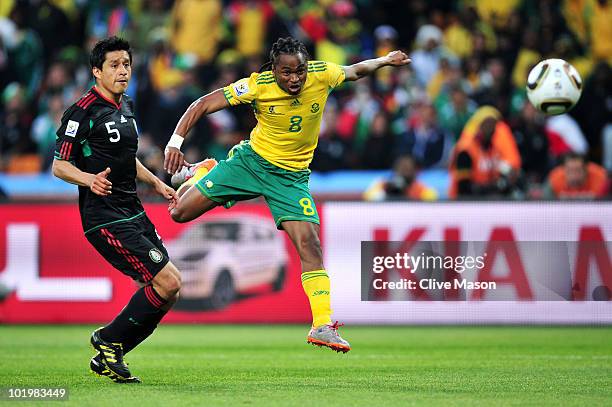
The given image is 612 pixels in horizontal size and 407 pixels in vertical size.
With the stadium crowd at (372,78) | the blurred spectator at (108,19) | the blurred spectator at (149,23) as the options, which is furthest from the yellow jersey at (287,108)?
the blurred spectator at (108,19)

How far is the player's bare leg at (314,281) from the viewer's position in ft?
27.2

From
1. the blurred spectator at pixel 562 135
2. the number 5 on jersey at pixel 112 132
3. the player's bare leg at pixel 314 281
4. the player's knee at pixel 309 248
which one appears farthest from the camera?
the blurred spectator at pixel 562 135

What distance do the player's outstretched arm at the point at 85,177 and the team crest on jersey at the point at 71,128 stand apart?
189 mm

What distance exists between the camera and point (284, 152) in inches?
356

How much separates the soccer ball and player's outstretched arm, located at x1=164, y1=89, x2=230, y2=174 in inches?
132

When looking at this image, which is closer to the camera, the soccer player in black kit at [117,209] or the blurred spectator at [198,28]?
the soccer player in black kit at [117,209]

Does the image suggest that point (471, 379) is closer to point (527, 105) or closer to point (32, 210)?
point (32, 210)

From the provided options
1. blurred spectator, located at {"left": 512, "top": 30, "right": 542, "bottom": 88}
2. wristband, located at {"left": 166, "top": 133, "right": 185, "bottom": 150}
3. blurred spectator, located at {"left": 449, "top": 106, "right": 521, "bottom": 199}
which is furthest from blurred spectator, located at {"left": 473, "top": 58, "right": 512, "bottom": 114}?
wristband, located at {"left": 166, "top": 133, "right": 185, "bottom": 150}

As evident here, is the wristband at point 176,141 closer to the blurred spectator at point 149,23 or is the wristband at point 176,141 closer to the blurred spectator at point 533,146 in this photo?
the blurred spectator at point 533,146

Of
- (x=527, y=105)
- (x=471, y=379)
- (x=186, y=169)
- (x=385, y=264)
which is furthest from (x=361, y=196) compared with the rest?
(x=471, y=379)

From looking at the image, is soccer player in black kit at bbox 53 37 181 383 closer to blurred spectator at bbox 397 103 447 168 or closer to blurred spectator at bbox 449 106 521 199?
blurred spectator at bbox 449 106 521 199

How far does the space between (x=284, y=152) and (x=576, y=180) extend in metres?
6.61

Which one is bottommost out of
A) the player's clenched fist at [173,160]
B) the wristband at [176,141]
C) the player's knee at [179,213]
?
the player's knee at [179,213]

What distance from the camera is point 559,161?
15656 millimetres
